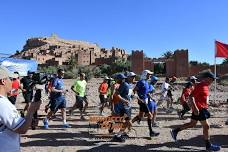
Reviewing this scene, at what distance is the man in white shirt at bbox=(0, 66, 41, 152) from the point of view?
408 centimetres

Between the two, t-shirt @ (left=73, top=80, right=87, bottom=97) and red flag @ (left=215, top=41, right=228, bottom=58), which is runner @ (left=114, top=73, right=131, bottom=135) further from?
red flag @ (left=215, top=41, right=228, bottom=58)

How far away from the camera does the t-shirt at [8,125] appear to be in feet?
13.4

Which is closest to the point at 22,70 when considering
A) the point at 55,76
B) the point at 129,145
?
the point at 55,76

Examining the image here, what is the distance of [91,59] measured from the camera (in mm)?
101062

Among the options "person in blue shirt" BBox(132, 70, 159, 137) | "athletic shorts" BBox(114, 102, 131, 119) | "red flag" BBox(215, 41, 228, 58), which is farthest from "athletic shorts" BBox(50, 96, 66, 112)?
"red flag" BBox(215, 41, 228, 58)

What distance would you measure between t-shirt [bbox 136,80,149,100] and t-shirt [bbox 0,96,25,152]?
746cm

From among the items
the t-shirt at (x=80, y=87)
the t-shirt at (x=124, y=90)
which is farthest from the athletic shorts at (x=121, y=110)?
the t-shirt at (x=80, y=87)

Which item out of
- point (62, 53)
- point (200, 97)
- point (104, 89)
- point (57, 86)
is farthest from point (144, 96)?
point (62, 53)

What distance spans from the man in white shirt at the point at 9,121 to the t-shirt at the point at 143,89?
7.42 metres

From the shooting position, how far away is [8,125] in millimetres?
4082

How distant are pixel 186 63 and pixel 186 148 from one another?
151 feet

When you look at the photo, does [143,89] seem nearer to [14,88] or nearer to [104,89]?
[14,88]

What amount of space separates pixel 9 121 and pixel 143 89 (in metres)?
7.69

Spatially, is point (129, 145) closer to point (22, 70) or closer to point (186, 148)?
point (186, 148)
